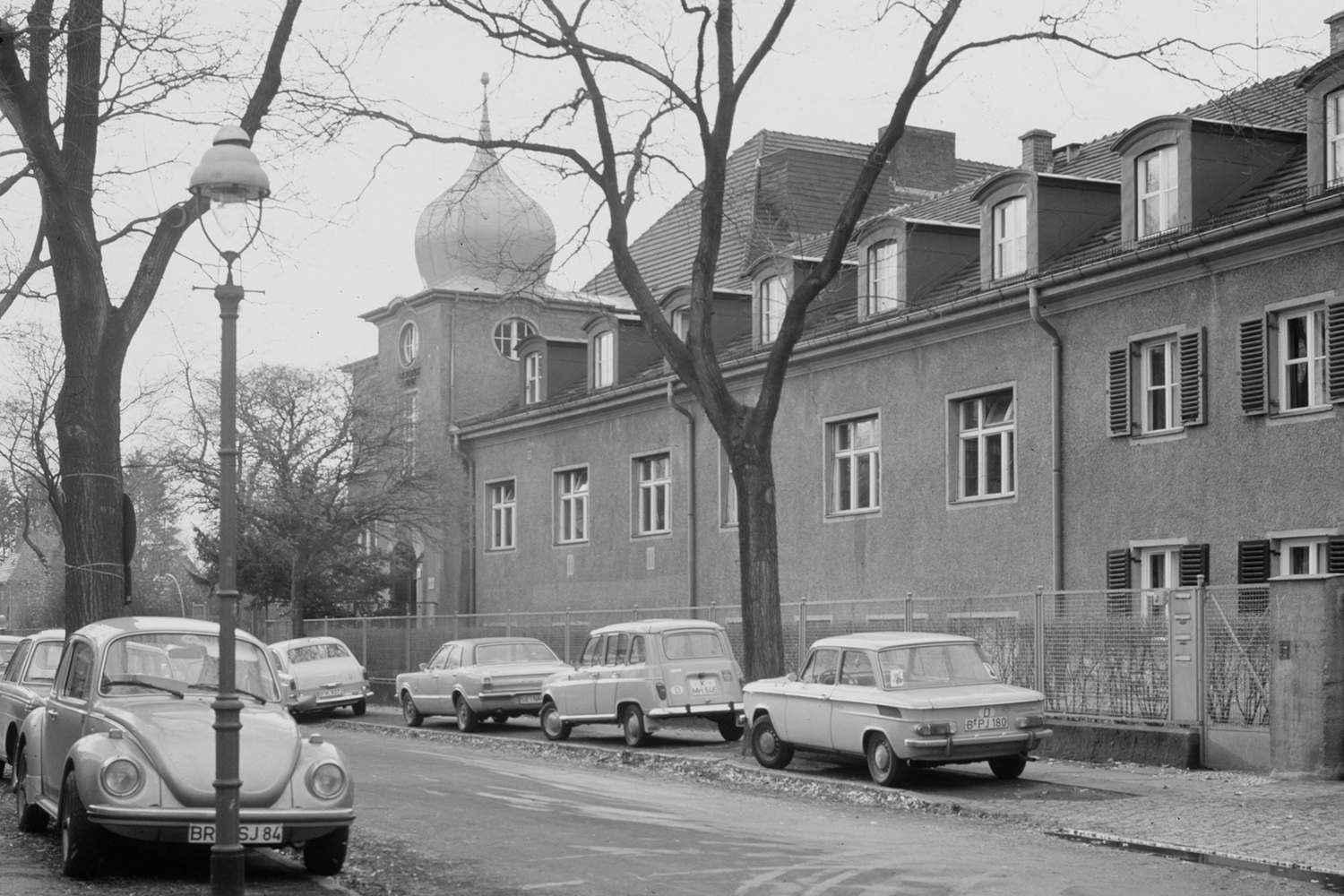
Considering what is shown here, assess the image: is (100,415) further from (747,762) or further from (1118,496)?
(1118,496)

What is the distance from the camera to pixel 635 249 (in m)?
49.8

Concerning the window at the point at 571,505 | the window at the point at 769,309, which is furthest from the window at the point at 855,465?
the window at the point at 571,505

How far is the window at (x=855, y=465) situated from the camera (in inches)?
1283

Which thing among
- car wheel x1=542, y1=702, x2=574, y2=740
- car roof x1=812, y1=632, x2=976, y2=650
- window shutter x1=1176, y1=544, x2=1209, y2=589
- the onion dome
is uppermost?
the onion dome

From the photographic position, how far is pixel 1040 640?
72.3 ft

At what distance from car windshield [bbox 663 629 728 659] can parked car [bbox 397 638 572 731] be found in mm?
3872

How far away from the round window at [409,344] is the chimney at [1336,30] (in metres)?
30.6

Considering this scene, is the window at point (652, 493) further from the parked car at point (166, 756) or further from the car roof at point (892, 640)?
the parked car at point (166, 756)

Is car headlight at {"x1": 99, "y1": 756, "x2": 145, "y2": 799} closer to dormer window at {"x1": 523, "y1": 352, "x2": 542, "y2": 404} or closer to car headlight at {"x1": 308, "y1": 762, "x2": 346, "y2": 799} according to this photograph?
car headlight at {"x1": 308, "y1": 762, "x2": 346, "y2": 799}

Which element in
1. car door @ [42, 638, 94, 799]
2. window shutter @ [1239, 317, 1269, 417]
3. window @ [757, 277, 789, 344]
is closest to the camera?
car door @ [42, 638, 94, 799]

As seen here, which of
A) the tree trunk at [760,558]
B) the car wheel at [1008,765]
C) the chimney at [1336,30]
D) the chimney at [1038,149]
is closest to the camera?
the car wheel at [1008,765]

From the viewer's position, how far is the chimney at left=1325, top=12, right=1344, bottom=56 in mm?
27953

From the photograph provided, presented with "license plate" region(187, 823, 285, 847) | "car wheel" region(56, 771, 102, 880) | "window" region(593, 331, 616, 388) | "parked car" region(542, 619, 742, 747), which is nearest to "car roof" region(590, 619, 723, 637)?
"parked car" region(542, 619, 742, 747)

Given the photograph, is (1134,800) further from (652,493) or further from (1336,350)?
(652,493)
